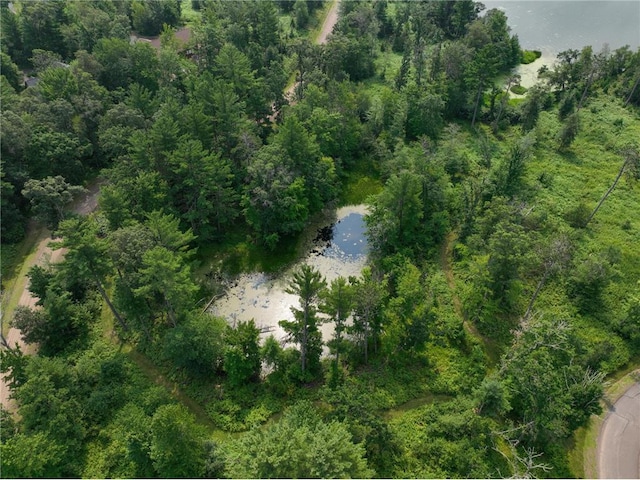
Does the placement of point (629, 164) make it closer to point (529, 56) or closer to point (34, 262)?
point (529, 56)

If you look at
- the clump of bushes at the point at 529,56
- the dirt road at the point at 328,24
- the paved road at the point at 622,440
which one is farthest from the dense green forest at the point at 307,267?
the dirt road at the point at 328,24

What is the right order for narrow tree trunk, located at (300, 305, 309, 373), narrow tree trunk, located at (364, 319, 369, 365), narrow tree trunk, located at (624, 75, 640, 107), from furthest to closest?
narrow tree trunk, located at (624, 75, 640, 107) → narrow tree trunk, located at (364, 319, 369, 365) → narrow tree trunk, located at (300, 305, 309, 373)

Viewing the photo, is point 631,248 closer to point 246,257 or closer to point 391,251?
point 391,251

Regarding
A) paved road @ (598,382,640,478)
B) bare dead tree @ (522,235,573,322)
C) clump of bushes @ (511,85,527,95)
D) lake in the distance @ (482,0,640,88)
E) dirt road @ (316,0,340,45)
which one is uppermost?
Result: dirt road @ (316,0,340,45)

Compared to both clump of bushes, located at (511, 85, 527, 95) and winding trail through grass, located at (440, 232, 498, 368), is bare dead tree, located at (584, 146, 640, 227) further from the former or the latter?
clump of bushes, located at (511, 85, 527, 95)

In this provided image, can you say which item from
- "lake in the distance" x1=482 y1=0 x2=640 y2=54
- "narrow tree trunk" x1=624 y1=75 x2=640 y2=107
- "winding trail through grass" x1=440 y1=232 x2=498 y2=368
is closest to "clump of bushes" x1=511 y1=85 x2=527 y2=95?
"narrow tree trunk" x1=624 y1=75 x2=640 y2=107

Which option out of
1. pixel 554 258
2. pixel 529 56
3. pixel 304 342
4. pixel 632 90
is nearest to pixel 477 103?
pixel 529 56

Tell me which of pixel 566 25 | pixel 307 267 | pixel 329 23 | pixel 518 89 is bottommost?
pixel 307 267

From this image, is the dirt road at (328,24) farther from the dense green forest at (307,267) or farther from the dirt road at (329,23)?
the dense green forest at (307,267)
